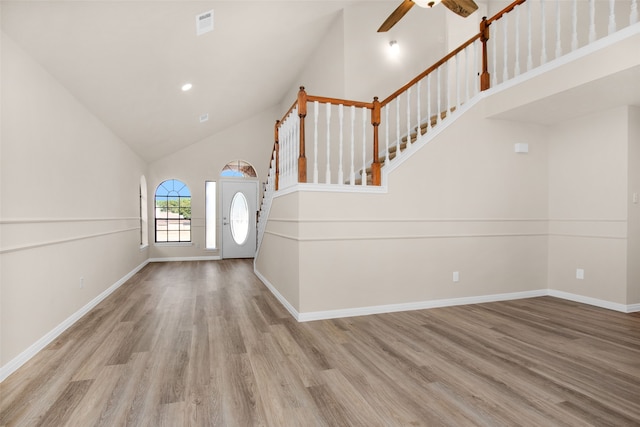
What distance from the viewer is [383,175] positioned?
150 inches

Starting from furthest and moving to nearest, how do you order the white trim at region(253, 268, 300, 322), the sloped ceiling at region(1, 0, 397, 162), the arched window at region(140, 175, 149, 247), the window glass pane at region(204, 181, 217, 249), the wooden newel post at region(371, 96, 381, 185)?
1. the window glass pane at region(204, 181, 217, 249)
2. the arched window at region(140, 175, 149, 247)
3. the wooden newel post at region(371, 96, 381, 185)
4. the white trim at region(253, 268, 300, 322)
5. the sloped ceiling at region(1, 0, 397, 162)

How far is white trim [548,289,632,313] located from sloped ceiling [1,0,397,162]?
480 cm

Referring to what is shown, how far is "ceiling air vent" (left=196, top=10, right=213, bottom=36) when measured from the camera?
3.31 metres

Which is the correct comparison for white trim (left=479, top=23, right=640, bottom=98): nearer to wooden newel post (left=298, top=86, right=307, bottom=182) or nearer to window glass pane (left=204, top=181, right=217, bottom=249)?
wooden newel post (left=298, top=86, right=307, bottom=182)

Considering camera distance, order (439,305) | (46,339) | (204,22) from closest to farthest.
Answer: (46,339)
(204,22)
(439,305)

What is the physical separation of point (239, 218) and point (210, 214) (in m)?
0.67

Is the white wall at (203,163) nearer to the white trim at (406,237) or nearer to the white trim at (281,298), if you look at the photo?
the white trim at (281,298)

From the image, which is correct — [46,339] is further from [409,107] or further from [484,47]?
[484,47]

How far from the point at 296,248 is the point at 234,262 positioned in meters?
4.54

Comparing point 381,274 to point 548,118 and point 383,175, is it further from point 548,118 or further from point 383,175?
point 548,118

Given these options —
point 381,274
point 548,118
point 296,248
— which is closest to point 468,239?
point 381,274

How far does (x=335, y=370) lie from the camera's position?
2.39 metres

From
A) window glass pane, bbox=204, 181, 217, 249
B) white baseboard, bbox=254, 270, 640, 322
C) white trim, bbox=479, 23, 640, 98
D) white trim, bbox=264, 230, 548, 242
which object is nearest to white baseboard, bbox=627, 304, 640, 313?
white baseboard, bbox=254, 270, 640, 322

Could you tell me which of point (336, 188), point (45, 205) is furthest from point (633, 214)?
point (45, 205)
